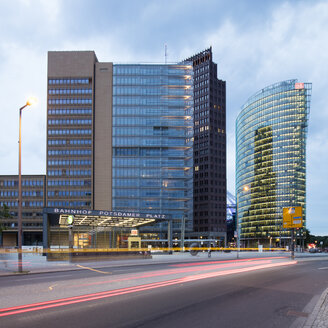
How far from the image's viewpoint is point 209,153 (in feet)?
604

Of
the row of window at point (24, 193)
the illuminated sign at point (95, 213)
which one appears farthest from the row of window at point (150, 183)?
the illuminated sign at point (95, 213)

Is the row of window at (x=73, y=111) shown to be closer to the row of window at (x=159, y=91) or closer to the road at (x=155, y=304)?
the row of window at (x=159, y=91)

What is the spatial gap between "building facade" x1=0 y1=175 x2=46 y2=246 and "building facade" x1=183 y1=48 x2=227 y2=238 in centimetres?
7552

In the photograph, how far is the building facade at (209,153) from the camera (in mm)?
179375

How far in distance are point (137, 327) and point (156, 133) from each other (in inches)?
4879

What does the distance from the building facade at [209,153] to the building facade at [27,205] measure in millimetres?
75518

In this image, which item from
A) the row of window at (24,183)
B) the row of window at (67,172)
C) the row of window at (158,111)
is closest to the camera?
the row of window at (158,111)

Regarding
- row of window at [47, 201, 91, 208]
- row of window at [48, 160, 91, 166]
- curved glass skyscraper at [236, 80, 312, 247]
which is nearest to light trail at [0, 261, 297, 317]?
row of window at [47, 201, 91, 208]

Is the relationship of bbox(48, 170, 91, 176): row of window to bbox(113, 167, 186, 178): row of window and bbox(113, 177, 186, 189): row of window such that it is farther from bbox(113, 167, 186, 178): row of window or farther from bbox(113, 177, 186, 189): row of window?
bbox(113, 167, 186, 178): row of window

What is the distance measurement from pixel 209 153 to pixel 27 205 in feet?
291

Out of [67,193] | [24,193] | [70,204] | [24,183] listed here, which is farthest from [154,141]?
[24,193]

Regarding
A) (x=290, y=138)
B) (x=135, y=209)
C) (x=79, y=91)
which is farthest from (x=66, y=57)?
(x=290, y=138)

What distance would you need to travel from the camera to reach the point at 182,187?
13162 centimetres

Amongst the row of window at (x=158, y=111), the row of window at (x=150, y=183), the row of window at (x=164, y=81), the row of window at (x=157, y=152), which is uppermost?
the row of window at (x=164, y=81)
